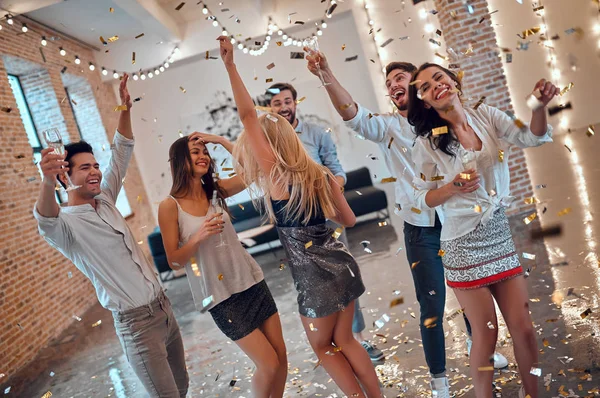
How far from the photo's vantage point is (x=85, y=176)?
2635 millimetres

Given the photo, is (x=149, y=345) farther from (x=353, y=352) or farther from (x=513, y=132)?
(x=513, y=132)

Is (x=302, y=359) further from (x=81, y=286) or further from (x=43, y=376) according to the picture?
(x=81, y=286)

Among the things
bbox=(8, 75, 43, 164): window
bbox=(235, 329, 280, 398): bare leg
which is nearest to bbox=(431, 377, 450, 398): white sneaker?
bbox=(235, 329, 280, 398): bare leg

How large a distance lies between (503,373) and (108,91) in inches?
416

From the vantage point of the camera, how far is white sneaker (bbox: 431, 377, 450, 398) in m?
2.89

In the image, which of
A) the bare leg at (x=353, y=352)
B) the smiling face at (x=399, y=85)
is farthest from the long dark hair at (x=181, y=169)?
the smiling face at (x=399, y=85)

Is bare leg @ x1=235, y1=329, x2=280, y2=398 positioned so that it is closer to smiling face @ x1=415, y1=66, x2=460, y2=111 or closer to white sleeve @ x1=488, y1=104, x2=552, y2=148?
smiling face @ x1=415, y1=66, x2=460, y2=111

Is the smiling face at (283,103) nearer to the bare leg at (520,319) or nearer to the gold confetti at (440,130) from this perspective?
the gold confetti at (440,130)

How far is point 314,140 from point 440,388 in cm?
179

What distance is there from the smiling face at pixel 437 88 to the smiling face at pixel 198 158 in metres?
1.05

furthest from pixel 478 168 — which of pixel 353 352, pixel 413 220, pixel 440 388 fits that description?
pixel 440 388

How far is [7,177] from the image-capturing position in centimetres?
676

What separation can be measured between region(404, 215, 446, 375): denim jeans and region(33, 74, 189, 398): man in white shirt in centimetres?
123

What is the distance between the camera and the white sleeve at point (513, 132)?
8.04 ft
